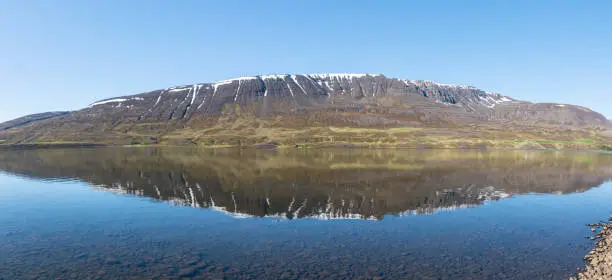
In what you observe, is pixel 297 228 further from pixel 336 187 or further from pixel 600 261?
pixel 336 187

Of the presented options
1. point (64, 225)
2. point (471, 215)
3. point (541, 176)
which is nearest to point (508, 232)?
point (471, 215)

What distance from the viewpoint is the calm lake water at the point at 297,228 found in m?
25.5

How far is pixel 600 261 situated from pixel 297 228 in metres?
26.2

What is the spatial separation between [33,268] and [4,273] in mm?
1669

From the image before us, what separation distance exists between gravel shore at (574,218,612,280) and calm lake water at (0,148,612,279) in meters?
1.04

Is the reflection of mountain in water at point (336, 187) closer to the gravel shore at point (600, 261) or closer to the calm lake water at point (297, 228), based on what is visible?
the calm lake water at point (297, 228)

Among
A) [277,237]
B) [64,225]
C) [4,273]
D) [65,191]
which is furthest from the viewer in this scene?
[65,191]

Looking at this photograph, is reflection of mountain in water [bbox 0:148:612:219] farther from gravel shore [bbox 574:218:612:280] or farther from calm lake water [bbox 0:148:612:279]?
gravel shore [bbox 574:218:612:280]

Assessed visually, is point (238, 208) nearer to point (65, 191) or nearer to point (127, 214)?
point (127, 214)

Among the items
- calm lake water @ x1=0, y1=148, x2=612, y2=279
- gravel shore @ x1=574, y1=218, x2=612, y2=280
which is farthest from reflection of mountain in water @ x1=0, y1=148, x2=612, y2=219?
gravel shore @ x1=574, y1=218, x2=612, y2=280

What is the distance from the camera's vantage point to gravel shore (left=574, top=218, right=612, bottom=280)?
72.8 ft

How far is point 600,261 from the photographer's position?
25.1 m

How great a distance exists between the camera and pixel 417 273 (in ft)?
80.6

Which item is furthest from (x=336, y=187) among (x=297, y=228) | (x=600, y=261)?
(x=600, y=261)
